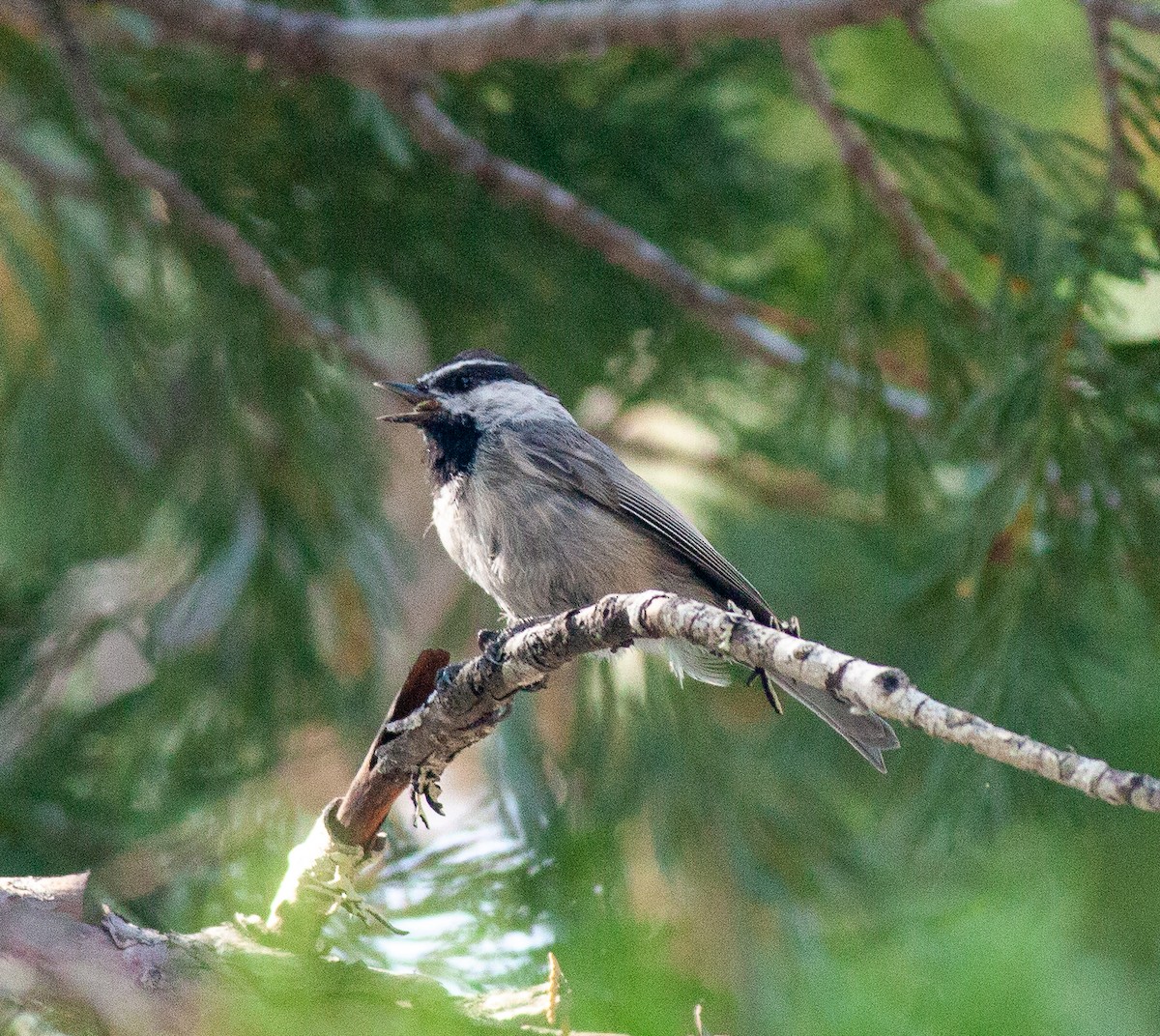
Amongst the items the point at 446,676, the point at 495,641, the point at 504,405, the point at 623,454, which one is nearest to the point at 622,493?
the point at 504,405

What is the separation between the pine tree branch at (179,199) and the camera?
317 centimetres

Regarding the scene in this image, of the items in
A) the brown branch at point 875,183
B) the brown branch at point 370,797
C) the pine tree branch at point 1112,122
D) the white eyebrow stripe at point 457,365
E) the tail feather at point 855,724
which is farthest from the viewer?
the brown branch at point 875,183

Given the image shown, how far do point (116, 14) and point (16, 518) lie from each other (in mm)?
1553

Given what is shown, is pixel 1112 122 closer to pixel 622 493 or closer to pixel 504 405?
pixel 622 493

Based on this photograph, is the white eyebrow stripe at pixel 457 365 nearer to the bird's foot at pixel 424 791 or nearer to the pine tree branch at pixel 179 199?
the pine tree branch at pixel 179 199

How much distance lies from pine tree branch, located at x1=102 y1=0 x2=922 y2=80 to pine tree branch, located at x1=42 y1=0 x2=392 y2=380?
0.57 ft

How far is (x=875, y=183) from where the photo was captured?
3221mm

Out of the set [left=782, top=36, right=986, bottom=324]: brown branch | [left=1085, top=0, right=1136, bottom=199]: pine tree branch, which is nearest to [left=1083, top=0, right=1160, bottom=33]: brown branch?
[left=1085, top=0, right=1136, bottom=199]: pine tree branch

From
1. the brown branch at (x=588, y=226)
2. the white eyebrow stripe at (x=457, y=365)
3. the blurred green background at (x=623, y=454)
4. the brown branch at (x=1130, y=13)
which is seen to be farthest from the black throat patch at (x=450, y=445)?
the brown branch at (x=1130, y=13)

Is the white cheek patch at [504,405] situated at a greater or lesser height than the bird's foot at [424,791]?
greater

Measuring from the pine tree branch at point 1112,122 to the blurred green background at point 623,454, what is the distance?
33mm

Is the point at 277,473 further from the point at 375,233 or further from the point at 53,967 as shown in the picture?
the point at 53,967

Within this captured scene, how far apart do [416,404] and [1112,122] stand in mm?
1449

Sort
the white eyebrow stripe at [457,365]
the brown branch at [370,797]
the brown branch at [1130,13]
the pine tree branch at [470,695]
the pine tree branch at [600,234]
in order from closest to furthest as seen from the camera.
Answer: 1. the pine tree branch at [470,695]
2. the brown branch at [370,797]
3. the brown branch at [1130,13]
4. the white eyebrow stripe at [457,365]
5. the pine tree branch at [600,234]
